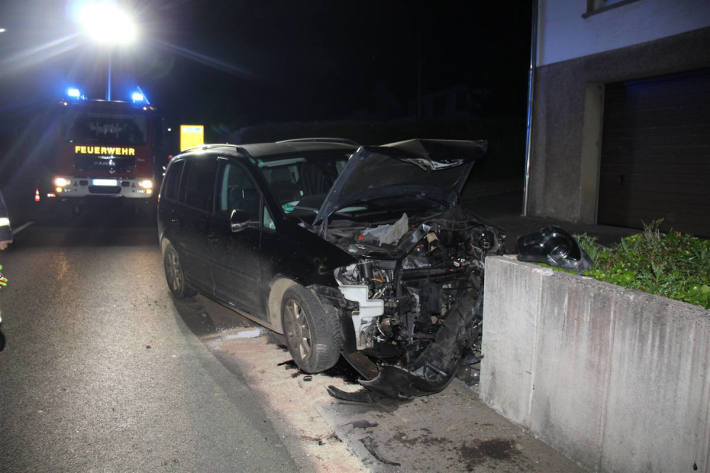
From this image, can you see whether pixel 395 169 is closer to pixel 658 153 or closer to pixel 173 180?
pixel 173 180

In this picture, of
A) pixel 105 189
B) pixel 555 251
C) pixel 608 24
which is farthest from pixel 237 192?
pixel 105 189

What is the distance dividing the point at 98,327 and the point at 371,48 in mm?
30674

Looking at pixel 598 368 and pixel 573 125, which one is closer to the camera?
pixel 598 368

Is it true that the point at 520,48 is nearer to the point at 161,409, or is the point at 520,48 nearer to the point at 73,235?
the point at 73,235

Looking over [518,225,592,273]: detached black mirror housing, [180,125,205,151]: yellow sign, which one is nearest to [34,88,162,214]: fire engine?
[180,125,205,151]: yellow sign

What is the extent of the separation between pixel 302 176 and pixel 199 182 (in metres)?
1.39

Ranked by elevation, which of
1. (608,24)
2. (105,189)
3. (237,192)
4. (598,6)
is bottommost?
(105,189)

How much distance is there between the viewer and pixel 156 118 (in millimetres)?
15258

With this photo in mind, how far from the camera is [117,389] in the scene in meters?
4.51

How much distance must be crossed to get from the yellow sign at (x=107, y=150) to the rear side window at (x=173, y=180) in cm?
828

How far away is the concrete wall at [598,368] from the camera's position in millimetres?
2750

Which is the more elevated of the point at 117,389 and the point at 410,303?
the point at 410,303

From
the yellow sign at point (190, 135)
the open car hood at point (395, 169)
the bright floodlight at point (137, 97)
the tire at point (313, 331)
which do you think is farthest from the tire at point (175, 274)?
the yellow sign at point (190, 135)

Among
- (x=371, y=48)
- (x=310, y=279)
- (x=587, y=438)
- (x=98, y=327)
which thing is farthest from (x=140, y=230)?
(x=371, y=48)
